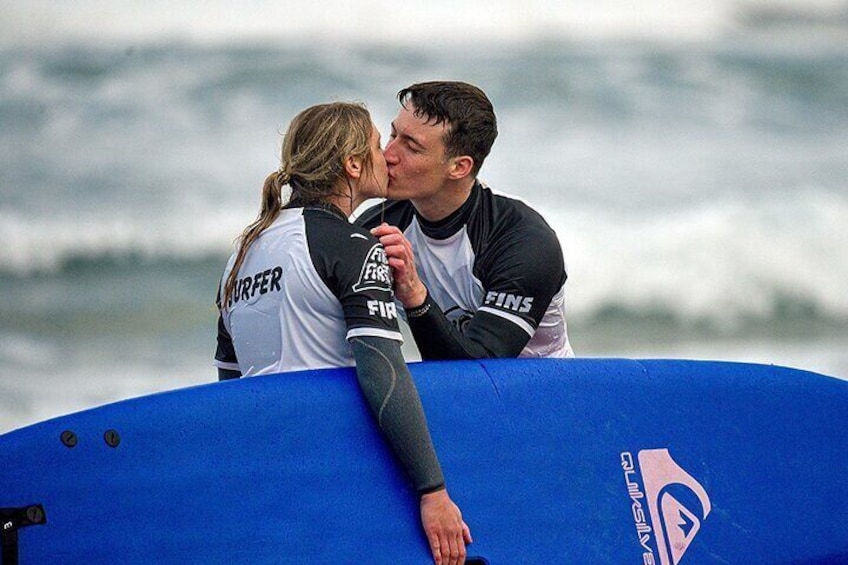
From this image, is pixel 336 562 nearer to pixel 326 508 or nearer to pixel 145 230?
pixel 326 508

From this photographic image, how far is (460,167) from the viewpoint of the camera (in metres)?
2.79

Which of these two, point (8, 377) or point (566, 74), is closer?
point (8, 377)

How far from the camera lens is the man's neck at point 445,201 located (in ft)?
9.21

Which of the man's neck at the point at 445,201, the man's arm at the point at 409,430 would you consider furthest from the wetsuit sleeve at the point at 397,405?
the man's neck at the point at 445,201

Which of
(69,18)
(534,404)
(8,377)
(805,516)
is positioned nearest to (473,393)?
(534,404)

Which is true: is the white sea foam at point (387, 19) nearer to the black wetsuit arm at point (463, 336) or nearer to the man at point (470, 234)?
the man at point (470, 234)

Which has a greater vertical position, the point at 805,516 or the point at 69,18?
the point at 69,18

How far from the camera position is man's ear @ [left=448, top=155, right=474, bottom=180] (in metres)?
2.78

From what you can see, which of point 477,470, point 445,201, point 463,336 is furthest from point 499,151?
point 477,470

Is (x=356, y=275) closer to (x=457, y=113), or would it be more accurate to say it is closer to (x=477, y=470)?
(x=477, y=470)

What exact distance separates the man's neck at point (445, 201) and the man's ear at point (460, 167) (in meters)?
0.02

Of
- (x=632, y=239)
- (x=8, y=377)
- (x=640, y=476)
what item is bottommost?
(x=640, y=476)

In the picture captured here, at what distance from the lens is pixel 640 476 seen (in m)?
2.49

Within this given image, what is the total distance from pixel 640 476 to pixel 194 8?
4.60 m
